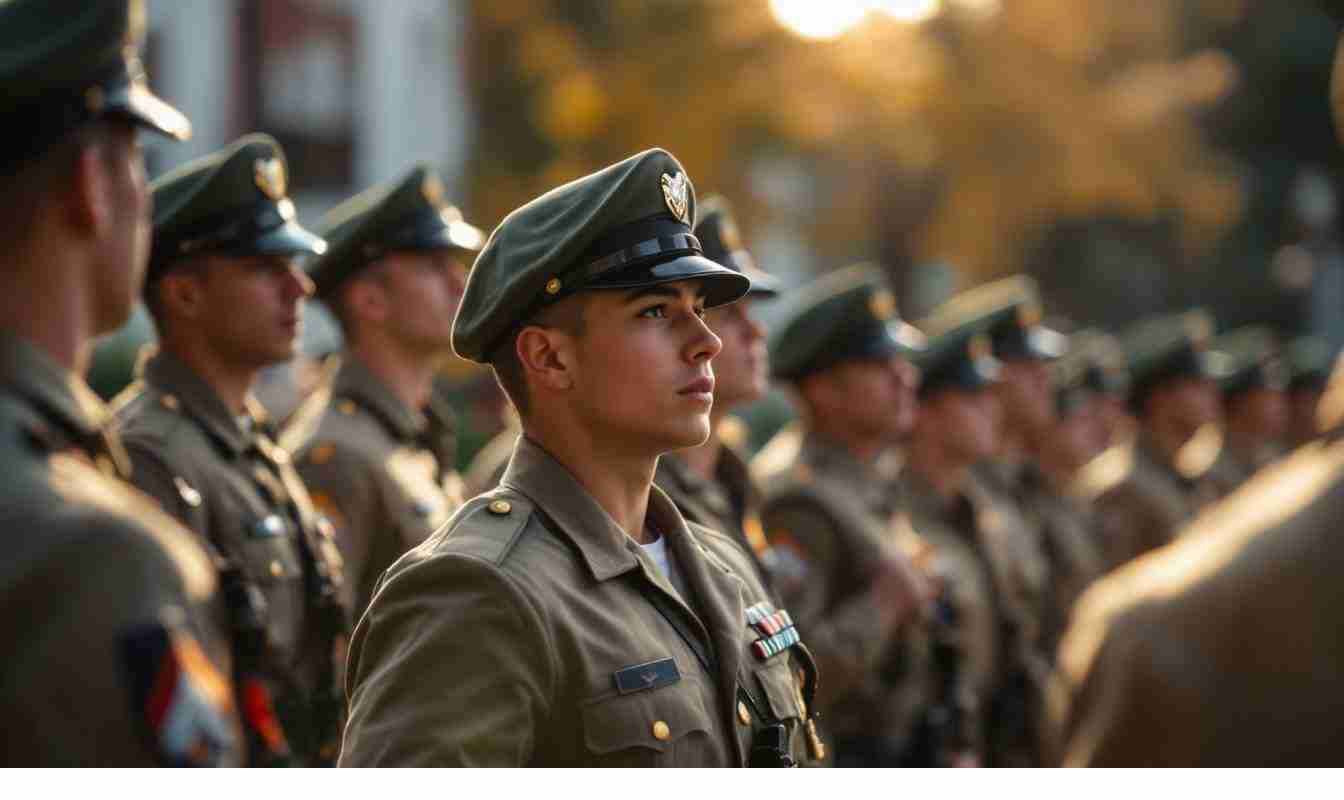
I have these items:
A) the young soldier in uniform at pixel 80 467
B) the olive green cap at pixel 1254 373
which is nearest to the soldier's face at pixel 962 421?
the young soldier in uniform at pixel 80 467

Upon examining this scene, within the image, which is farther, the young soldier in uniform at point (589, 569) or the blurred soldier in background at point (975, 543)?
the blurred soldier in background at point (975, 543)

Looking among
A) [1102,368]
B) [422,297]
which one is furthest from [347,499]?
[1102,368]

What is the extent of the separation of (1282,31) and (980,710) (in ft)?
92.8

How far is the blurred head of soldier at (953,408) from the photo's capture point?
8805 mm

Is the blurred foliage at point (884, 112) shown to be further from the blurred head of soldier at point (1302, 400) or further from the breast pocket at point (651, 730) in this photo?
the breast pocket at point (651, 730)

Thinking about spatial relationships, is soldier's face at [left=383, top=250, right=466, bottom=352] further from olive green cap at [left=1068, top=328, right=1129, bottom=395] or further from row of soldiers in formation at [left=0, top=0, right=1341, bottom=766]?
olive green cap at [left=1068, top=328, right=1129, bottom=395]

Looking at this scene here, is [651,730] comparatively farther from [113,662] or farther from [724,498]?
[724,498]

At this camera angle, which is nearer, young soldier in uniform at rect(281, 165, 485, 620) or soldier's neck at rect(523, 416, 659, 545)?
soldier's neck at rect(523, 416, 659, 545)

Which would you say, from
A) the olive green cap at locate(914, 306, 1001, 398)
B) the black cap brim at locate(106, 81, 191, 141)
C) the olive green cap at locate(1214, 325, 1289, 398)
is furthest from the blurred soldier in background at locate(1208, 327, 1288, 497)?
the black cap brim at locate(106, 81, 191, 141)

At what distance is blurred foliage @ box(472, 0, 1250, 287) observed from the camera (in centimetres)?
2567

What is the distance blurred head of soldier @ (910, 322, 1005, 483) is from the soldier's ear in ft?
17.1

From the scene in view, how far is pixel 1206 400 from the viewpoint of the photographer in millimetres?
13812

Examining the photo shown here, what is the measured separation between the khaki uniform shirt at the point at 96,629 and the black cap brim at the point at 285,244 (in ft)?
11.0

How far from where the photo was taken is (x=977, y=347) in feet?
29.9
